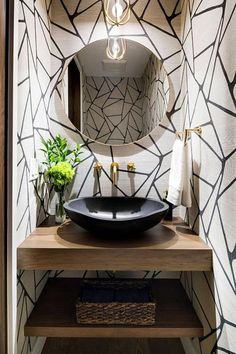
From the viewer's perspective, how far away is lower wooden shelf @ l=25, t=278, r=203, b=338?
143 centimetres

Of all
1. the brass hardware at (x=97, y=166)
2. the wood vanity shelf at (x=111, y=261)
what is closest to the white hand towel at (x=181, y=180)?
the wood vanity shelf at (x=111, y=261)

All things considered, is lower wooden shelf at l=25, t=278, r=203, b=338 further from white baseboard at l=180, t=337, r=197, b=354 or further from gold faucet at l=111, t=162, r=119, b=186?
gold faucet at l=111, t=162, r=119, b=186

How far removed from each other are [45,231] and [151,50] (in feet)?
4.64

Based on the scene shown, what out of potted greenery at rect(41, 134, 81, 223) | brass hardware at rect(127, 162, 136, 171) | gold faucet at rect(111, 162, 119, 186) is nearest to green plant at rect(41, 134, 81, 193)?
potted greenery at rect(41, 134, 81, 223)

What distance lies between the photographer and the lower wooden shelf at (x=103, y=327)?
4.68 ft

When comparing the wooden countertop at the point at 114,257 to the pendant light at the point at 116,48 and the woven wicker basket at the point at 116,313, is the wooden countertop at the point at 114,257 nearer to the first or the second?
the woven wicker basket at the point at 116,313

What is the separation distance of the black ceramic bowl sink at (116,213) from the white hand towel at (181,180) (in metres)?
0.10

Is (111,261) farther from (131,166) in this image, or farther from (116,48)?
(116,48)

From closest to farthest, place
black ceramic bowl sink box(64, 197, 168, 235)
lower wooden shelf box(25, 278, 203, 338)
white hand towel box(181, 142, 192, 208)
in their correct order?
black ceramic bowl sink box(64, 197, 168, 235)
lower wooden shelf box(25, 278, 203, 338)
white hand towel box(181, 142, 192, 208)

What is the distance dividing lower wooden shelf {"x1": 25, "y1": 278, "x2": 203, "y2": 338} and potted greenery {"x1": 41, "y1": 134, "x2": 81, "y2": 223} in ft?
1.63

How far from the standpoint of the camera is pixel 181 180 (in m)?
1.54

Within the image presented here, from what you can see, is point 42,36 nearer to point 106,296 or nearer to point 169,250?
point 169,250

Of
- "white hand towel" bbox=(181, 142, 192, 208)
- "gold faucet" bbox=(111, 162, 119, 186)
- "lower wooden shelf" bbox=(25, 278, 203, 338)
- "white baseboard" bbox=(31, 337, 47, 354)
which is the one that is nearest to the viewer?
"lower wooden shelf" bbox=(25, 278, 203, 338)

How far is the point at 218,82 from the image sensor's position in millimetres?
1240
